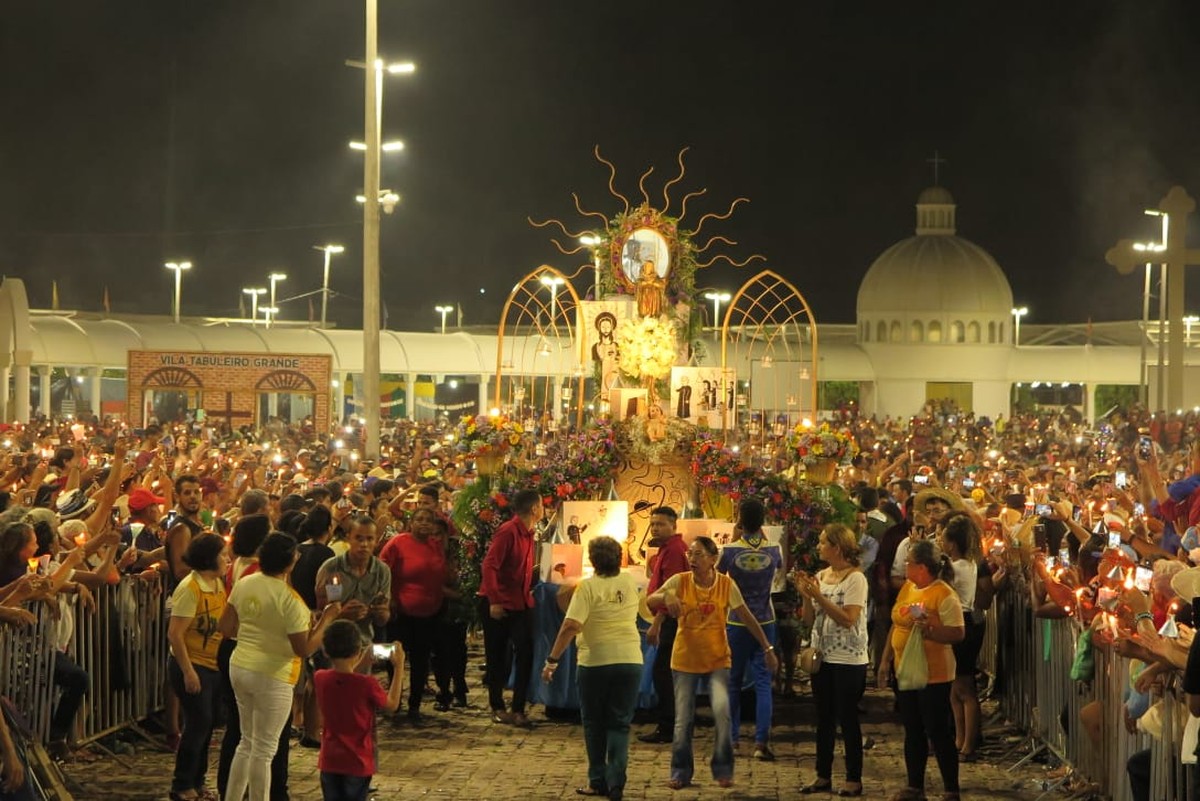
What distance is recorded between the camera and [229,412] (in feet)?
99.5

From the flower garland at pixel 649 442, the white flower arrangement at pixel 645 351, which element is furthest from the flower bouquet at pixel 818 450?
the white flower arrangement at pixel 645 351

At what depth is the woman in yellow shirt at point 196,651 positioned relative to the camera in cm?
951

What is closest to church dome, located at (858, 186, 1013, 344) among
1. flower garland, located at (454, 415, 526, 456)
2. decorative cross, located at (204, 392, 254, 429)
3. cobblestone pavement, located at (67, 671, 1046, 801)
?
decorative cross, located at (204, 392, 254, 429)

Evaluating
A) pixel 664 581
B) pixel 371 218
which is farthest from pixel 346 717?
pixel 371 218

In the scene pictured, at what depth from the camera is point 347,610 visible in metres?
8.69

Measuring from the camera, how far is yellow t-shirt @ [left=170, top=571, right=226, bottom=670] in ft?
31.2

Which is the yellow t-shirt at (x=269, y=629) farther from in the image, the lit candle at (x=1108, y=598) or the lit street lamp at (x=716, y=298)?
the lit street lamp at (x=716, y=298)

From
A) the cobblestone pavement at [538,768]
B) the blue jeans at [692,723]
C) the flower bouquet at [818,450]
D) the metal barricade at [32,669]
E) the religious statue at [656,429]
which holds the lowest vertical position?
the cobblestone pavement at [538,768]

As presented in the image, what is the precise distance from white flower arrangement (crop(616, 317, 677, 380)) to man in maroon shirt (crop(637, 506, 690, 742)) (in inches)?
155

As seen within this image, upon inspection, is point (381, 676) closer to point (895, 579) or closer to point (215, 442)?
point (895, 579)

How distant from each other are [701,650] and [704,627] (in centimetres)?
14

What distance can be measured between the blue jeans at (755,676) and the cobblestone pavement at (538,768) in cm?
25

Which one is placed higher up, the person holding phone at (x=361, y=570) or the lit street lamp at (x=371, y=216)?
the lit street lamp at (x=371, y=216)

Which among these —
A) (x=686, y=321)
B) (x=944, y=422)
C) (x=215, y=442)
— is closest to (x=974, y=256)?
(x=944, y=422)
